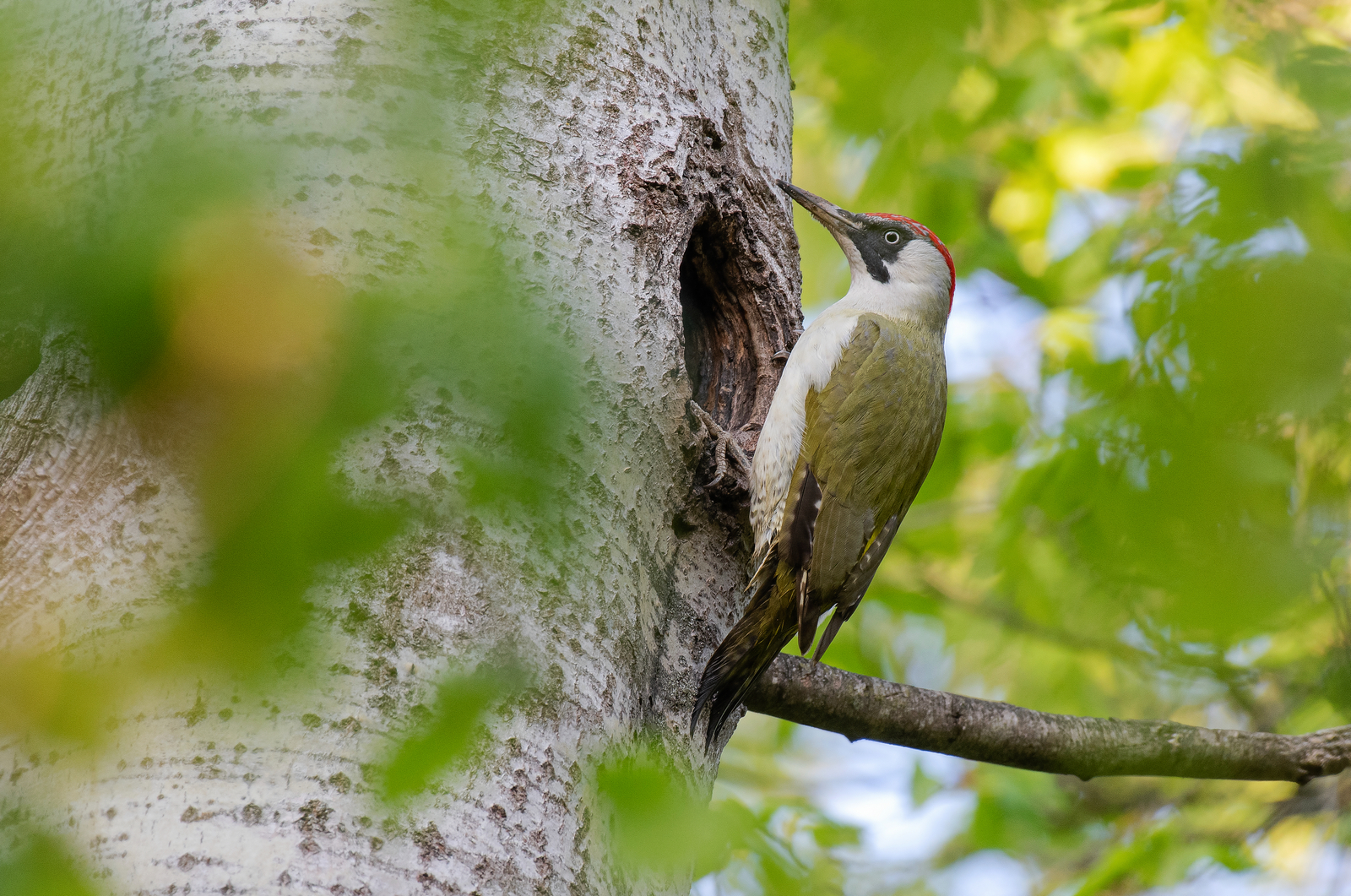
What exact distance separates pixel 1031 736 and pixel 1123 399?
111 centimetres

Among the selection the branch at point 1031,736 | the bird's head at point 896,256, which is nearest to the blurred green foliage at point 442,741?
the branch at point 1031,736

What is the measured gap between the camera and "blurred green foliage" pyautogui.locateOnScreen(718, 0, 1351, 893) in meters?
1.59

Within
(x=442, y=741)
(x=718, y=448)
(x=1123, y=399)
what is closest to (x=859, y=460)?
(x=718, y=448)

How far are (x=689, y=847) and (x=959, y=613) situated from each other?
12.9 feet

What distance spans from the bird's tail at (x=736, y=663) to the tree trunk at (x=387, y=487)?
51 millimetres

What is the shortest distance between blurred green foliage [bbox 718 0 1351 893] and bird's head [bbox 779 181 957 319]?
324 millimetres

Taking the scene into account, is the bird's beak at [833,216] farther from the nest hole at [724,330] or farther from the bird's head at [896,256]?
the nest hole at [724,330]

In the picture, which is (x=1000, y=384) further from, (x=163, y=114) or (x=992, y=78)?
(x=163, y=114)

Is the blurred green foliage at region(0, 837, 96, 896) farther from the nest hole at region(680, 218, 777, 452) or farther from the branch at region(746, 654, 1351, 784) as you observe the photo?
the nest hole at region(680, 218, 777, 452)

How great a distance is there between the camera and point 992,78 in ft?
15.5

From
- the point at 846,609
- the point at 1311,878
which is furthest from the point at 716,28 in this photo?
the point at 1311,878

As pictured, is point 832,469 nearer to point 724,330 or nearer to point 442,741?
point 724,330

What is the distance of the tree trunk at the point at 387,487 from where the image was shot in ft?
4.69

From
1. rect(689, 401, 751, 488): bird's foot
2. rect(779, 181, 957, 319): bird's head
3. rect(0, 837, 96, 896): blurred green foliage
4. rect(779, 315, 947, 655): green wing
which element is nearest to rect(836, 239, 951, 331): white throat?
rect(779, 181, 957, 319): bird's head
